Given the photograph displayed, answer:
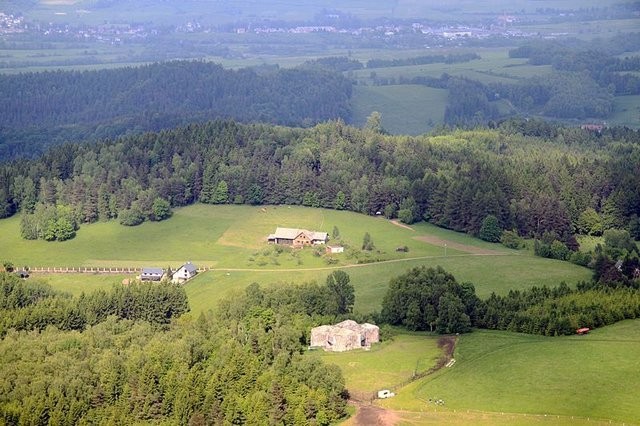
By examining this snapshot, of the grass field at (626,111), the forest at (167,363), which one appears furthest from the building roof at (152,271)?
the grass field at (626,111)

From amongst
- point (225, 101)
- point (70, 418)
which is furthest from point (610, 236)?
point (225, 101)

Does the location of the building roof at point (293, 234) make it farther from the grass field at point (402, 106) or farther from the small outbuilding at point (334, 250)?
the grass field at point (402, 106)

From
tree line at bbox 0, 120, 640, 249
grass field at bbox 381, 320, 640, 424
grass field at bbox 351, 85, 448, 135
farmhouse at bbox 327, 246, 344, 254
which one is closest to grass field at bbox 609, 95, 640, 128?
grass field at bbox 351, 85, 448, 135

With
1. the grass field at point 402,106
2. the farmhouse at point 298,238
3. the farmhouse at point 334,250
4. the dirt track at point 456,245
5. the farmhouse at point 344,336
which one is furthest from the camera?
the grass field at point 402,106

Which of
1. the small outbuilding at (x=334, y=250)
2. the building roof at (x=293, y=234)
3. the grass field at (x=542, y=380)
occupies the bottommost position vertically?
the small outbuilding at (x=334, y=250)

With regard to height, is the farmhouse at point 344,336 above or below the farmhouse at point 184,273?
above

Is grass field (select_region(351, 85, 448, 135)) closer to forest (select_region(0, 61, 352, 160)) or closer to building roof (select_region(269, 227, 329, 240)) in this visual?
forest (select_region(0, 61, 352, 160))
